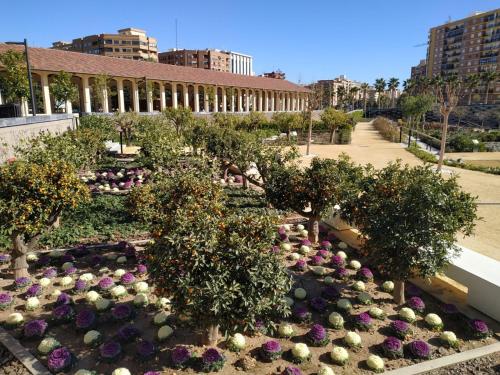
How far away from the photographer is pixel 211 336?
582 cm

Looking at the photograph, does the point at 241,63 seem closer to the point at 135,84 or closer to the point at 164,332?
the point at 135,84

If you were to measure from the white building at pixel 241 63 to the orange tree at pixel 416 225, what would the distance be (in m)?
151

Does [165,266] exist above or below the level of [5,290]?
above

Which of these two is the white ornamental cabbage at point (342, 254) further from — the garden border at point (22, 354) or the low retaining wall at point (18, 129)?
the low retaining wall at point (18, 129)

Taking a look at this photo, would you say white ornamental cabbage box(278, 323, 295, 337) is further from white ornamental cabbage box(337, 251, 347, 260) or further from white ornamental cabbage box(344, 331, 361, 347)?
white ornamental cabbage box(337, 251, 347, 260)

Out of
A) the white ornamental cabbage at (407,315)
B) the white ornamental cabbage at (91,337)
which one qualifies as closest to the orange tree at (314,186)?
the white ornamental cabbage at (407,315)

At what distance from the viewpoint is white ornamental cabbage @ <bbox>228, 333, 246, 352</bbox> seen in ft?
19.1

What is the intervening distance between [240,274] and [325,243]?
17.3ft

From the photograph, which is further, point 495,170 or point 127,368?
point 495,170

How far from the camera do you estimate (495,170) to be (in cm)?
2409

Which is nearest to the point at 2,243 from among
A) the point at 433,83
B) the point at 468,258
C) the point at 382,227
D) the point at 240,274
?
the point at 240,274

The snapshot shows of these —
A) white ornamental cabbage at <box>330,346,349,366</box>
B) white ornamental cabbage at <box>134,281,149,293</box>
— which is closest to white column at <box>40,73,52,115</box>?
white ornamental cabbage at <box>134,281,149,293</box>

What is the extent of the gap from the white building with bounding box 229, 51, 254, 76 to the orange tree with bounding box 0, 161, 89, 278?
149827 millimetres

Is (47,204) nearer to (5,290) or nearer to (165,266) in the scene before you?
(5,290)
